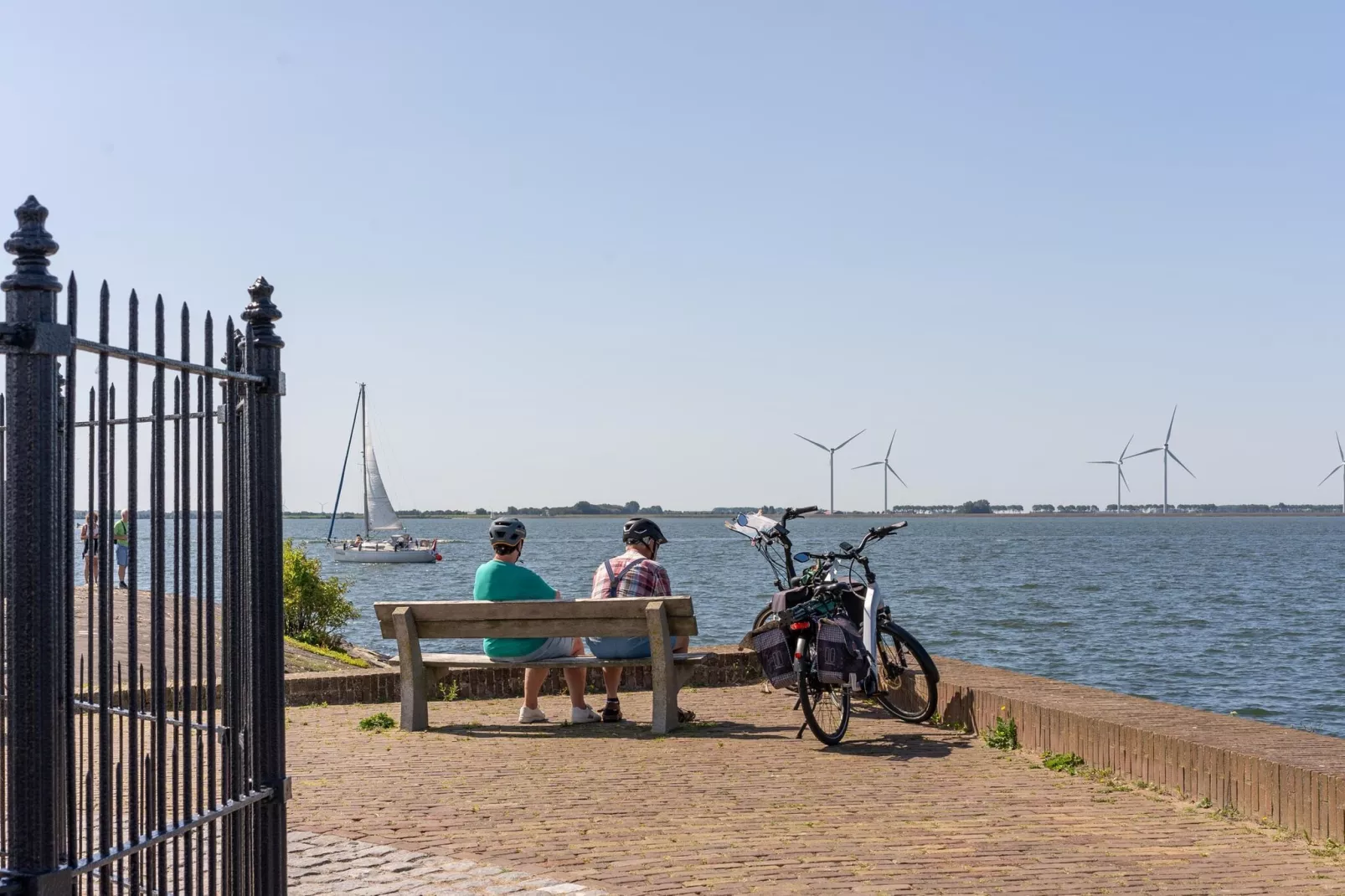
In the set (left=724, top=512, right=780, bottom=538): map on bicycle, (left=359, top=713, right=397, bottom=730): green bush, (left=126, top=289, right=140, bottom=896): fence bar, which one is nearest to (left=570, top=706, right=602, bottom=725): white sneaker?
(left=359, top=713, right=397, bottom=730): green bush

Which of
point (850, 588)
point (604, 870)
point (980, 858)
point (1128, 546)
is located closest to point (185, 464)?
point (604, 870)

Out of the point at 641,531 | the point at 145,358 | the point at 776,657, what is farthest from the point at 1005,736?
the point at 145,358

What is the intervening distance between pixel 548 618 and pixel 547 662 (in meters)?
0.36

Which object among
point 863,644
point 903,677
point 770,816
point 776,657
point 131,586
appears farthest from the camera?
point 903,677

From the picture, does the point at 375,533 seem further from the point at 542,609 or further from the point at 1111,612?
the point at 542,609

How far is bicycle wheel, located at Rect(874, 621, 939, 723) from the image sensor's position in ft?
30.2

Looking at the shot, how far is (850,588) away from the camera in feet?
30.5

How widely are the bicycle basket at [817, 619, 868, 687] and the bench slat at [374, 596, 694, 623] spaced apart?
89cm

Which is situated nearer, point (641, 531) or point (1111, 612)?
point (641, 531)

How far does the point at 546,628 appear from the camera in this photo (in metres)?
9.02

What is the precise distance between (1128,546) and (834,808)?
4301 inches

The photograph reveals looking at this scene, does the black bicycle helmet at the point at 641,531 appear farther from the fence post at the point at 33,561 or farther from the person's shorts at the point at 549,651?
the fence post at the point at 33,561

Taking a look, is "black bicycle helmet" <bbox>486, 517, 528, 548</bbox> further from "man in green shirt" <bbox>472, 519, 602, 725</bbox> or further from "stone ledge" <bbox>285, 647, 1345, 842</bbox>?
"stone ledge" <bbox>285, 647, 1345, 842</bbox>

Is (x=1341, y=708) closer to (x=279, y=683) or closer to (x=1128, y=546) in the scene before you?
(x=279, y=683)
